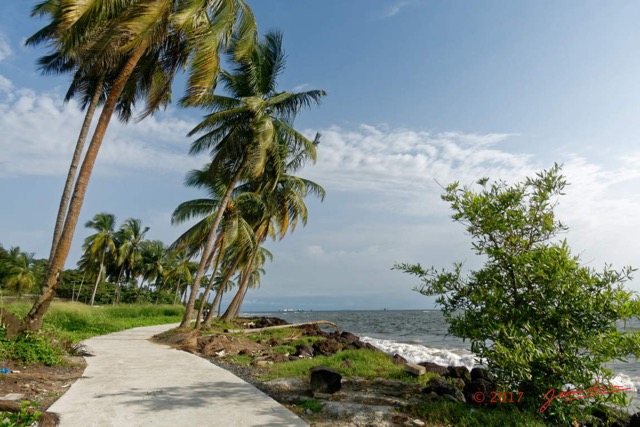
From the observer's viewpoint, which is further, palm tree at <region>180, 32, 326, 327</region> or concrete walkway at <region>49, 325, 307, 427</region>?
palm tree at <region>180, 32, 326, 327</region>

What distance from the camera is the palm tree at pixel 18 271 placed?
52.7 metres

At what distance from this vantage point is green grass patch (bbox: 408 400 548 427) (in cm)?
491

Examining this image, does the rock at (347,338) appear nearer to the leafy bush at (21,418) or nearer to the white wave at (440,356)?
the white wave at (440,356)

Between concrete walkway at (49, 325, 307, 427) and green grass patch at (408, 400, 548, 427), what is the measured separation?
5.52ft

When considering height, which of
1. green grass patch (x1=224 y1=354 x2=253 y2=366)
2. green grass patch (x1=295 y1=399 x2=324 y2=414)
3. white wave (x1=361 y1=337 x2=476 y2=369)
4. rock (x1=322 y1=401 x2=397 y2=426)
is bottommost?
white wave (x1=361 y1=337 x2=476 y2=369)

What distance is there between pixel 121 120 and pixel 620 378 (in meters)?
17.0

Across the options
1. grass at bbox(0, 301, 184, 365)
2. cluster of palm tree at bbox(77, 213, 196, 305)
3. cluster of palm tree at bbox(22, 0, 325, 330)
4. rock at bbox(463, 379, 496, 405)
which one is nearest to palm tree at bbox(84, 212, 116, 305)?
cluster of palm tree at bbox(77, 213, 196, 305)

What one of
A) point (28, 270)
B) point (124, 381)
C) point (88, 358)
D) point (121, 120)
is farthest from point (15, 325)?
point (28, 270)

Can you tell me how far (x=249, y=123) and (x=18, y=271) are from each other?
52.4m

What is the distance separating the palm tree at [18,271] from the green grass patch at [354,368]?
54.7 meters

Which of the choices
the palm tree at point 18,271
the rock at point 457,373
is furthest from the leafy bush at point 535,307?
the palm tree at point 18,271

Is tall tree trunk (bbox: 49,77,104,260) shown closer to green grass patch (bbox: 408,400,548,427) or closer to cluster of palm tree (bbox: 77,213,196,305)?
green grass patch (bbox: 408,400,548,427)

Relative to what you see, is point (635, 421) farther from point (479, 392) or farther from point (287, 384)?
point (287, 384)

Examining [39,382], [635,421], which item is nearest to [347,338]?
[39,382]
